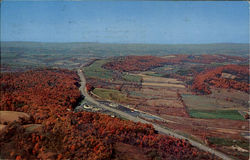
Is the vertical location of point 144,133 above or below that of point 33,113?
below

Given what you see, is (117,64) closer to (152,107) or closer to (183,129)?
(152,107)

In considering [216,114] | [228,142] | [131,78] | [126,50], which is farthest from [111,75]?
[126,50]

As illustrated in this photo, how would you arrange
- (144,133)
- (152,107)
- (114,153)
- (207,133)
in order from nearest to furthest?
(114,153), (144,133), (207,133), (152,107)

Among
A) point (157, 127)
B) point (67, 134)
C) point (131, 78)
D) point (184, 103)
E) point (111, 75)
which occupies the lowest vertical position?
point (157, 127)

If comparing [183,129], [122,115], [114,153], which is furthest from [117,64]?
[114,153]

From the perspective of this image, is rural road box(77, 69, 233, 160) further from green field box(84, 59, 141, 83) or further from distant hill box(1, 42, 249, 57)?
distant hill box(1, 42, 249, 57)

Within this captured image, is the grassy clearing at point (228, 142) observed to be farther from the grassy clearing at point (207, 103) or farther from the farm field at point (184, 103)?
the grassy clearing at point (207, 103)

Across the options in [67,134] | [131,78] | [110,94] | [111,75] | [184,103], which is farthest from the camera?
[131,78]

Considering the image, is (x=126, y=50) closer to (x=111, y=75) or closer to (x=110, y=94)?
(x=111, y=75)
